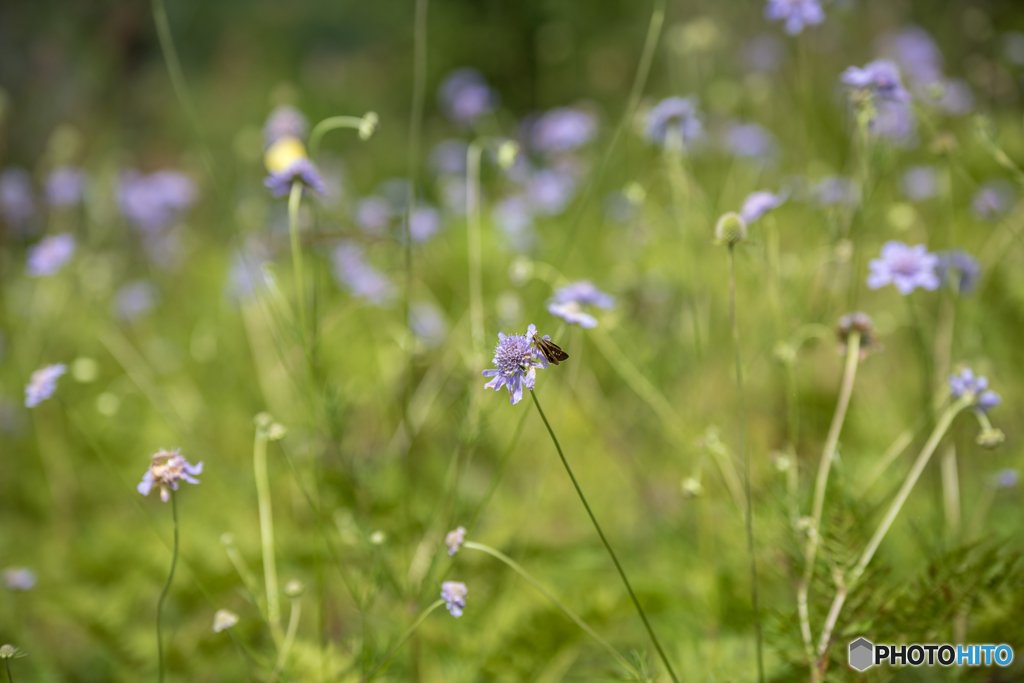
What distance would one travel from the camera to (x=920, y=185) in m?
2.94

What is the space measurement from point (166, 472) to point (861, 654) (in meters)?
1.24

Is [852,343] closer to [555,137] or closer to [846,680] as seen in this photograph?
[846,680]

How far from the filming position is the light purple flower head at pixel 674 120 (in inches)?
77.4

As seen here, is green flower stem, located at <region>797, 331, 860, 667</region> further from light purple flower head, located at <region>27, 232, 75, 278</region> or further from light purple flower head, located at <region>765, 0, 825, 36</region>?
light purple flower head, located at <region>27, 232, 75, 278</region>


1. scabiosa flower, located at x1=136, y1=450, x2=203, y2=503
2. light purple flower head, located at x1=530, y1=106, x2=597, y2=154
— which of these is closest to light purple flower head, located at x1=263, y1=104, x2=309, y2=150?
light purple flower head, located at x1=530, y1=106, x2=597, y2=154

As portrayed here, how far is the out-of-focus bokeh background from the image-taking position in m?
1.53

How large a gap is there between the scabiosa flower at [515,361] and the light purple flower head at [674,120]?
47.3 inches

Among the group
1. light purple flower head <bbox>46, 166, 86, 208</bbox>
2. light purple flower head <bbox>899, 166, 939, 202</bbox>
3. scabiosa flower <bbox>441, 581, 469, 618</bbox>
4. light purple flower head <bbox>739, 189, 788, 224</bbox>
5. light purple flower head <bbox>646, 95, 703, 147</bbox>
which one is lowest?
scabiosa flower <bbox>441, 581, 469, 618</bbox>

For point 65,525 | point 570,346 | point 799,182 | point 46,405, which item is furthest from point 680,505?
point 46,405

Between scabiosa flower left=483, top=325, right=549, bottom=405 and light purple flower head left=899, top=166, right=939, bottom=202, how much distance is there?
2508 mm

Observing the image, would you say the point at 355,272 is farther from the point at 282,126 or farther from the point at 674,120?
the point at 674,120

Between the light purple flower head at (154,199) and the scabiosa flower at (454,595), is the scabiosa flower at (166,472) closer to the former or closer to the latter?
the scabiosa flower at (454,595)

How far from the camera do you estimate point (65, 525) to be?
2.27 metres

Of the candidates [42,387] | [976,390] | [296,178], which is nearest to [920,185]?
[976,390]
